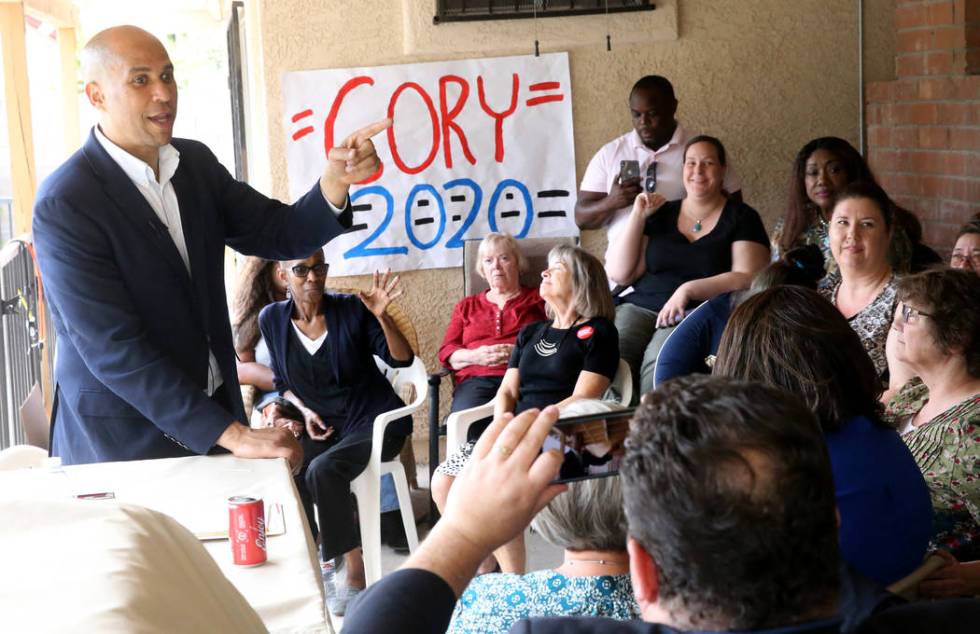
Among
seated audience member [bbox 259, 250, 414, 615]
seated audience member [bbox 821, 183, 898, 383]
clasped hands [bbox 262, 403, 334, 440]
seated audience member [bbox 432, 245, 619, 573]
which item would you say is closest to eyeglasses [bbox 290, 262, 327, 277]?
seated audience member [bbox 259, 250, 414, 615]

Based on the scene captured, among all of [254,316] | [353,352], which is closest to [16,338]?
[254,316]

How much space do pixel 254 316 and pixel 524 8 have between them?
5.95 ft

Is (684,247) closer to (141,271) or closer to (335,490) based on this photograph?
(335,490)

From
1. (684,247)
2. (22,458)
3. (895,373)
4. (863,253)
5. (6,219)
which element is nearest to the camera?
(22,458)

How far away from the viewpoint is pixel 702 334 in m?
3.25

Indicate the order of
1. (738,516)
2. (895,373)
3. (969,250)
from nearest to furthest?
(738,516) → (895,373) → (969,250)

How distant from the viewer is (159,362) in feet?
7.86

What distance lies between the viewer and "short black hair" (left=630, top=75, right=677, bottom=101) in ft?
15.2

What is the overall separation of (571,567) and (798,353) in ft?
1.80

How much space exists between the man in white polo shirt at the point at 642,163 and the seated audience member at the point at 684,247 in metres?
0.19

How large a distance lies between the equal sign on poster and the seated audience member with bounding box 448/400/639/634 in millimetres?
3312

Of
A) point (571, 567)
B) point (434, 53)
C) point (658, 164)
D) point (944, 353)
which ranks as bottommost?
point (571, 567)

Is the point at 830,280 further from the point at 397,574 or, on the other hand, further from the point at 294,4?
the point at 397,574

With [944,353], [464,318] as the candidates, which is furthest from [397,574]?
[464,318]
